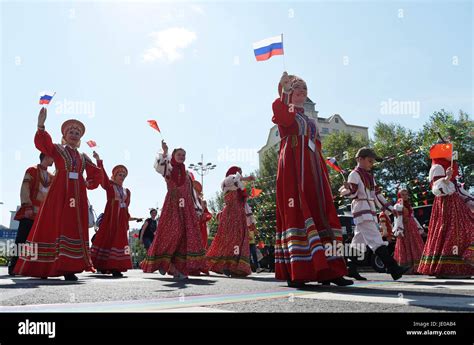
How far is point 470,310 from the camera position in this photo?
2.28 meters

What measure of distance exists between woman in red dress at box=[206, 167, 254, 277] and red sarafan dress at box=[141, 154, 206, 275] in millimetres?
1230

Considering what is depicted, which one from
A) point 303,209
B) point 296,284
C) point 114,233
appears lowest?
point 296,284

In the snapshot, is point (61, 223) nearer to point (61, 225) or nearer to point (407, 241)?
point (61, 225)

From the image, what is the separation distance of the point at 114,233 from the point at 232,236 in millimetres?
2338

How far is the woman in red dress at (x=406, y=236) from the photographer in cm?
923

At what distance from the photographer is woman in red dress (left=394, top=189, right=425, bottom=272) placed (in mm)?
9234

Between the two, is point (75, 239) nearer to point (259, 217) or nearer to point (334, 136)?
point (259, 217)

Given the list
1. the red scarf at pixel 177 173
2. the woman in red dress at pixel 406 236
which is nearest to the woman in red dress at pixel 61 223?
the red scarf at pixel 177 173

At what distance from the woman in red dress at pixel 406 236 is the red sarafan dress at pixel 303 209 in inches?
211

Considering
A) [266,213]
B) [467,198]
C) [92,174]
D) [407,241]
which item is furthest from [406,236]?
[266,213]

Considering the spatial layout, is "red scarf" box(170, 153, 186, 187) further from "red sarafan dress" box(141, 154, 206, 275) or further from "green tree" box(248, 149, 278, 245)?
"green tree" box(248, 149, 278, 245)

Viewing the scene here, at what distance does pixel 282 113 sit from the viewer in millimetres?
4590

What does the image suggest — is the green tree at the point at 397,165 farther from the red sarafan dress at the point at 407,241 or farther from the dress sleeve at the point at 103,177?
the dress sleeve at the point at 103,177
